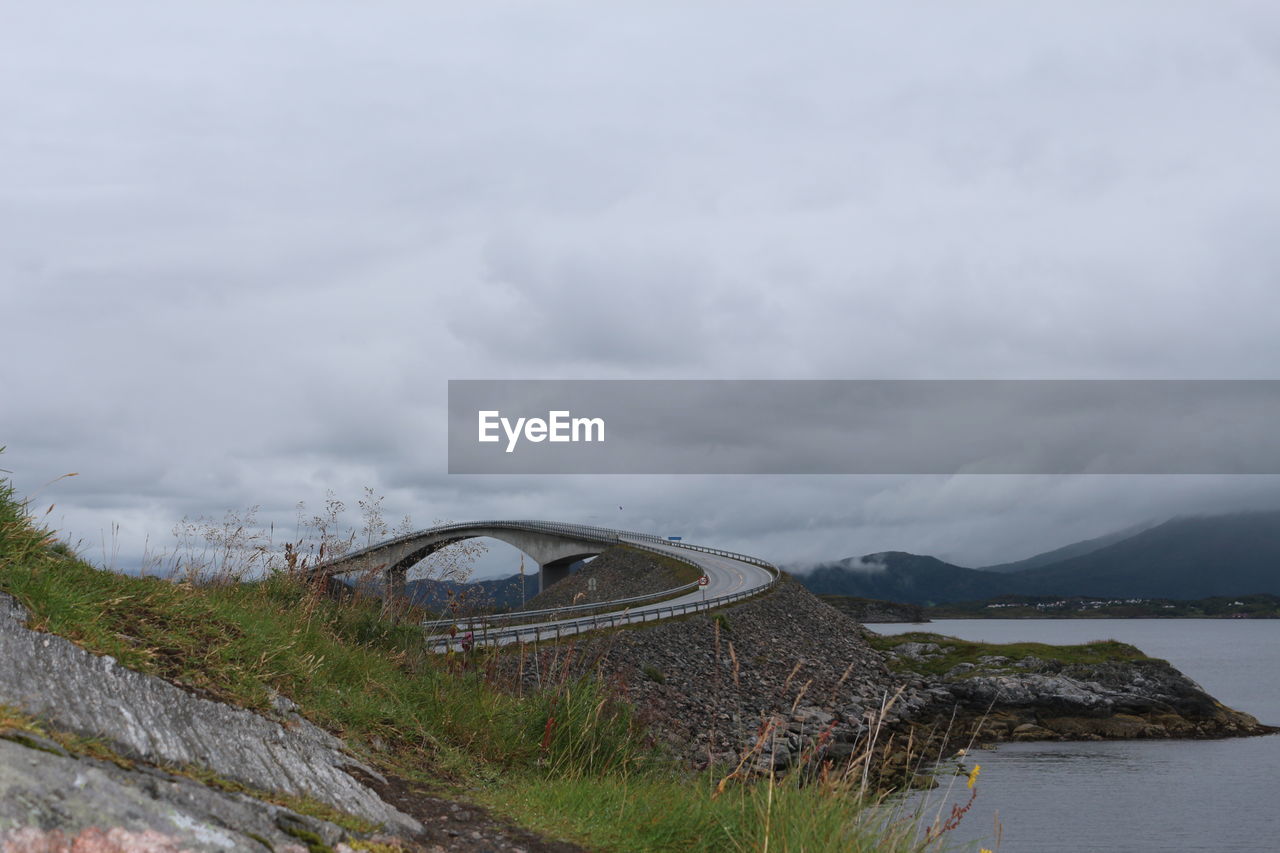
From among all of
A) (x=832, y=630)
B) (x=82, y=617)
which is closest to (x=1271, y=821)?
(x=832, y=630)

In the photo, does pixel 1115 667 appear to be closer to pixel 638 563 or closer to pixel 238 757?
pixel 638 563

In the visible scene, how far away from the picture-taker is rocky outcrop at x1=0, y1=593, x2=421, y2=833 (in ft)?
16.5

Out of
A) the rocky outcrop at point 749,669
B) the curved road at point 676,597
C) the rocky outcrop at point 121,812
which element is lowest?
the rocky outcrop at point 749,669

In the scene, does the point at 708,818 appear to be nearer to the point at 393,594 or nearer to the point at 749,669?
the point at 393,594

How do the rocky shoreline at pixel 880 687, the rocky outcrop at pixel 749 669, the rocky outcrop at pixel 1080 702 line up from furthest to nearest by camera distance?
the rocky outcrop at pixel 1080 702 < the rocky shoreline at pixel 880 687 < the rocky outcrop at pixel 749 669

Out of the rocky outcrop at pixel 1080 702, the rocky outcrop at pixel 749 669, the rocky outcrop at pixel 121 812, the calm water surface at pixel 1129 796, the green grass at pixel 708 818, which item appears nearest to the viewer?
the rocky outcrop at pixel 121 812

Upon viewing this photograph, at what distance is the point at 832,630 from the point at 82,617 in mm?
61003

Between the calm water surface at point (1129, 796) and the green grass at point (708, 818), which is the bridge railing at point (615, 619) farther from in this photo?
the green grass at point (708, 818)

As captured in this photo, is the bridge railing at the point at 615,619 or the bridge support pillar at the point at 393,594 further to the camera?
the bridge railing at the point at 615,619

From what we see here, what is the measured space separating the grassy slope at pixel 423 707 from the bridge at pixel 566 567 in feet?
4.28

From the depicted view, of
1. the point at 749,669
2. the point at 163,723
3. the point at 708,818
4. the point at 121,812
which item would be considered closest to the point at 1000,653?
the point at 749,669

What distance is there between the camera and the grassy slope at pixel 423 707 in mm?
6145

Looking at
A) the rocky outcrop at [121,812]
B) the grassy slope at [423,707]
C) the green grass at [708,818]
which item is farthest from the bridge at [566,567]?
the rocky outcrop at [121,812]

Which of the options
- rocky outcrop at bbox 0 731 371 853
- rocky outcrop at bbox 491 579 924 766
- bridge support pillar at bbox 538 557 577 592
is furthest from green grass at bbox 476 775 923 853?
bridge support pillar at bbox 538 557 577 592
